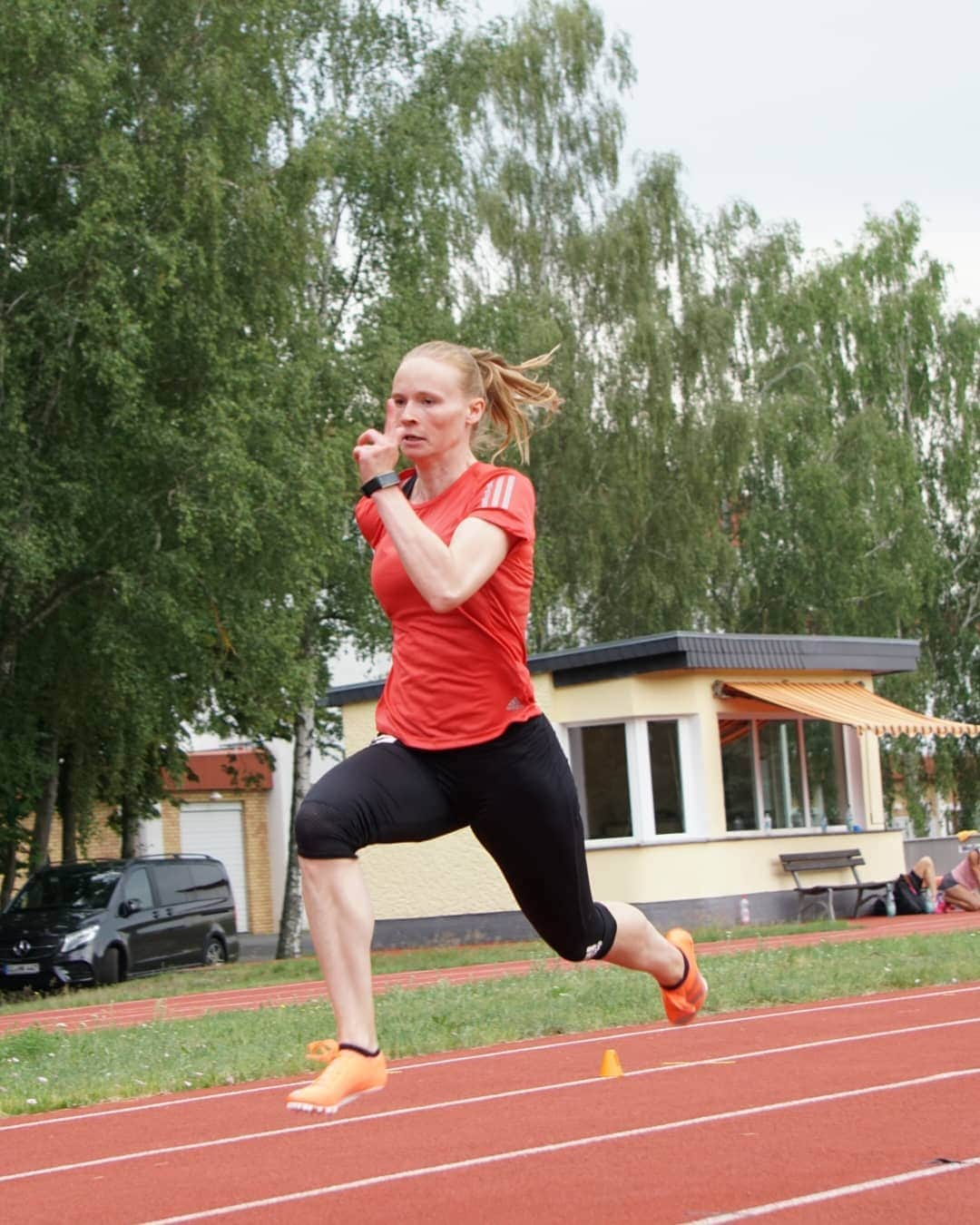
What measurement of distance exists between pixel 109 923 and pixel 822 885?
1051cm

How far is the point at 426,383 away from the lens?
5070mm

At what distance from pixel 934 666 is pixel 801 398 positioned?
9646 millimetres

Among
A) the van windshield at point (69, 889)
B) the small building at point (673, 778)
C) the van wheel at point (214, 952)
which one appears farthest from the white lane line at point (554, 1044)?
the van wheel at point (214, 952)

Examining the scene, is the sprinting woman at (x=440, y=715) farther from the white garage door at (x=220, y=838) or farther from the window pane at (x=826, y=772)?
the white garage door at (x=220, y=838)

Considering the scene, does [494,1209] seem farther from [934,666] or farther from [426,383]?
[934,666]

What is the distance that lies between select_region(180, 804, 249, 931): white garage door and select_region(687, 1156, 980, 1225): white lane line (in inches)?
1574

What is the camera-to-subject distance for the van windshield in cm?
2550

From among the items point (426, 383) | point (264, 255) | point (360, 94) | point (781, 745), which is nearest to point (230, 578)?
point (264, 255)

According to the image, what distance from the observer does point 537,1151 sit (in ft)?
20.7

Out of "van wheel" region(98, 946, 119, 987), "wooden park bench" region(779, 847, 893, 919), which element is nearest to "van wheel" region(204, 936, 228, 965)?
"van wheel" region(98, 946, 119, 987)

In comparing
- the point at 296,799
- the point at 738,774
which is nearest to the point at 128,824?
the point at 296,799

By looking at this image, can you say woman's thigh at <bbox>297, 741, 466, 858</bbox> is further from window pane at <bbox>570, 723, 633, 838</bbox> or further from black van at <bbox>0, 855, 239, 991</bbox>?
window pane at <bbox>570, 723, 633, 838</bbox>

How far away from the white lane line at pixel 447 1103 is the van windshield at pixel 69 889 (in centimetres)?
1703

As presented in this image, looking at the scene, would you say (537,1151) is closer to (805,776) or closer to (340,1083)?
(340,1083)
